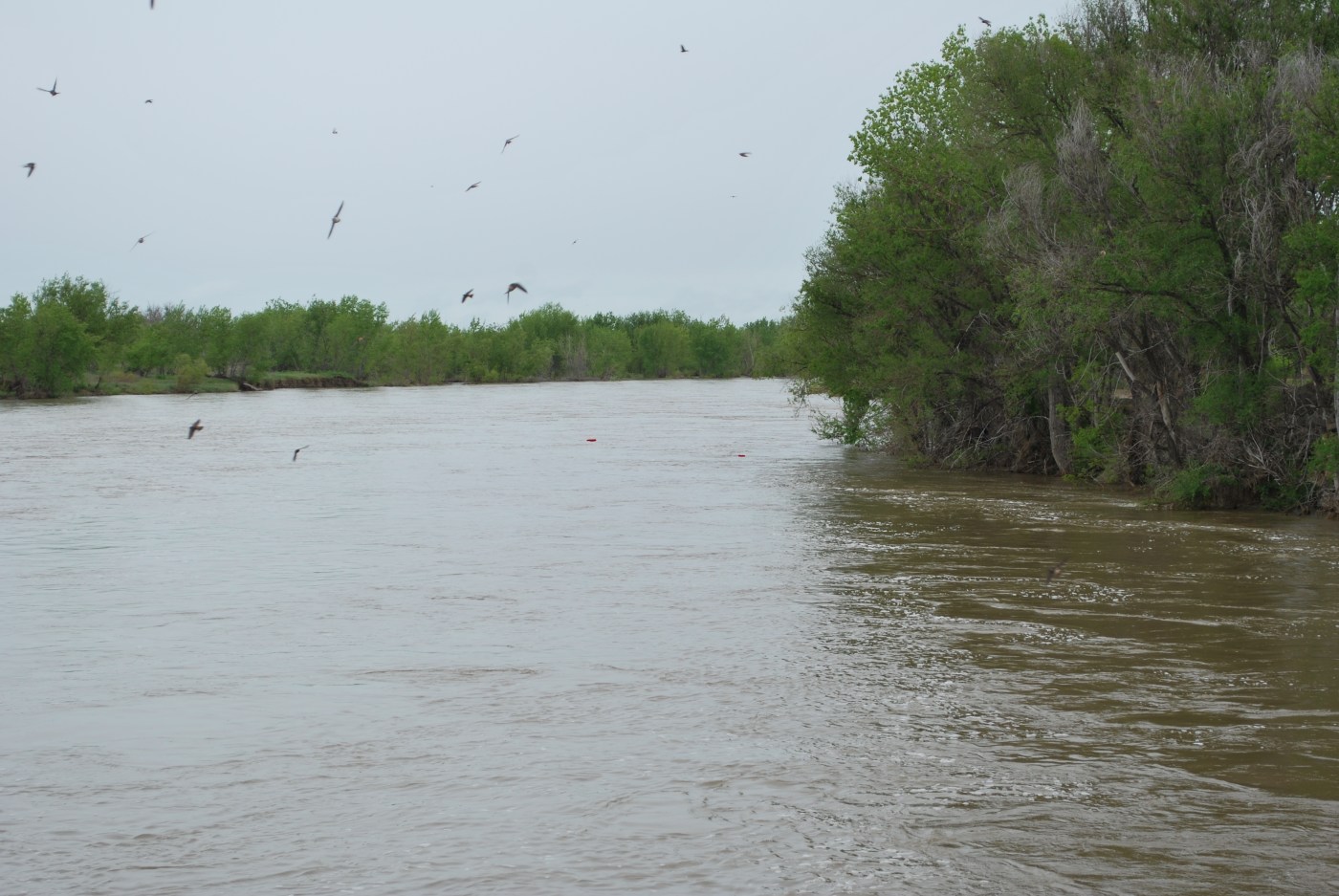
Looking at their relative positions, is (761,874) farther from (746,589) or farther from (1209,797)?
(746,589)

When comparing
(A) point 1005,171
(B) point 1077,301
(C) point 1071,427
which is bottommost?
(C) point 1071,427

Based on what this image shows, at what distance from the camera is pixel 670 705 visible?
10.6 m

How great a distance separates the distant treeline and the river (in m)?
80.8

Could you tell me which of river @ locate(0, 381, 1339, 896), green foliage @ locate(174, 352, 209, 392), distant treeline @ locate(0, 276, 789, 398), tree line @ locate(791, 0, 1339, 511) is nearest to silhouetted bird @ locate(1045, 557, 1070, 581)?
river @ locate(0, 381, 1339, 896)

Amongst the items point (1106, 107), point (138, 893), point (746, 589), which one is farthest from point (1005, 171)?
point (138, 893)

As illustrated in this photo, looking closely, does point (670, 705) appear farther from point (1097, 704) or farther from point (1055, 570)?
point (1055, 570)

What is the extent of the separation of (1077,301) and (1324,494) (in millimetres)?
5655

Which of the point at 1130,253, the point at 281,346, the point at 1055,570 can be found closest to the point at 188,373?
the point at 281,346

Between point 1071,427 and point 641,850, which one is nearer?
point 641,850

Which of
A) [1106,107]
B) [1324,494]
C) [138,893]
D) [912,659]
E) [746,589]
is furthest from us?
[1106,107]

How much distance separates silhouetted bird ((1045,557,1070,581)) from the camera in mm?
17184

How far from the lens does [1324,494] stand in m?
23.2

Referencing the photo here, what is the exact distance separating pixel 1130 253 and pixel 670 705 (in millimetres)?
17039

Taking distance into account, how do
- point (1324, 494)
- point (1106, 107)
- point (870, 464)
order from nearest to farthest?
point (1324, 494) → point (1106, 107) → point (870, 464)
